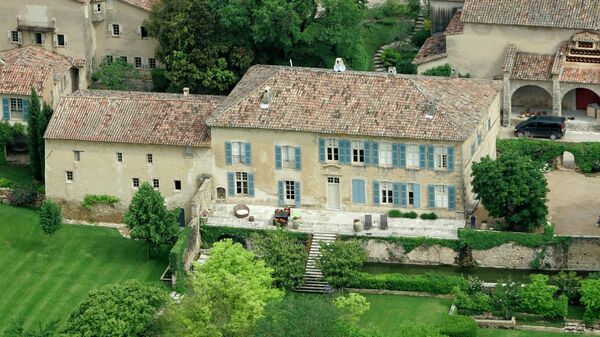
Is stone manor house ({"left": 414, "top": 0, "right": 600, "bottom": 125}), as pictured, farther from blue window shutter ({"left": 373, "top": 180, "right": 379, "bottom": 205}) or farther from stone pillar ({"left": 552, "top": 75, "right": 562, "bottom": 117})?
blue window shutter ({"left": 373, "top": 180, "right": 379, "bottom": 205})

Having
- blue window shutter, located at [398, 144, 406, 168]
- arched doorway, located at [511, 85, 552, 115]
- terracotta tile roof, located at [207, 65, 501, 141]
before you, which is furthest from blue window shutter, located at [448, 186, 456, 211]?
arched doorway, located at [511, 85, 552, 115]

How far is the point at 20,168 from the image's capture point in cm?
13750

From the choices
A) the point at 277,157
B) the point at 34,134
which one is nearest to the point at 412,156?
the point at 277,157

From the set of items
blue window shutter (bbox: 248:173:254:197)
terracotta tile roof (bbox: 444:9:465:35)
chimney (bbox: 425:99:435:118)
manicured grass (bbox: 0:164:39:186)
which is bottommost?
blue window shutter (bbox: 248:173:254:197)

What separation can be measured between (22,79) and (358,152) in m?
21.7

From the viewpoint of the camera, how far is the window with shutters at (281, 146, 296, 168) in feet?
426

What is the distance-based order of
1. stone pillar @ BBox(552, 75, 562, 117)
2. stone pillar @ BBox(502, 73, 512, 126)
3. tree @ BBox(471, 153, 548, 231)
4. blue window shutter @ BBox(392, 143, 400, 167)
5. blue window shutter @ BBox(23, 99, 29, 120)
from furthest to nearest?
stone pillar @ BBox(502, 73, 512, 126) → stone pillar @ BBox(552, 75, 562, 117) → blue window shutter @ BBox(23, 99, 29, 120) → blue window shutter @ BBox(392, 143, 400, 167) → tree @ BBox(471, 153, 548, 231)

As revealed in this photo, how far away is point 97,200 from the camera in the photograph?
132 m

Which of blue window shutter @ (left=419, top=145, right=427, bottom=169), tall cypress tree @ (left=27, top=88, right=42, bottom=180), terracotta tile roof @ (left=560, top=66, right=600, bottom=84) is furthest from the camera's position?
terracotta tile roof @ (left=560, top=66, right=600, bottom=84)

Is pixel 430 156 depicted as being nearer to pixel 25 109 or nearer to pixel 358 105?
pixel 358 105

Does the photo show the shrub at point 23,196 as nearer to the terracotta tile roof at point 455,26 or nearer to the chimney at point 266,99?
the chimney at point 266,99

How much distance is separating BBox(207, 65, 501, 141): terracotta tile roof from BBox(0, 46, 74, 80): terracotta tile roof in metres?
13.6

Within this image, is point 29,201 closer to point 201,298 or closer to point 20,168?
point 20,168

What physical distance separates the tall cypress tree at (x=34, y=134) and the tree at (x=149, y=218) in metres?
9.70
